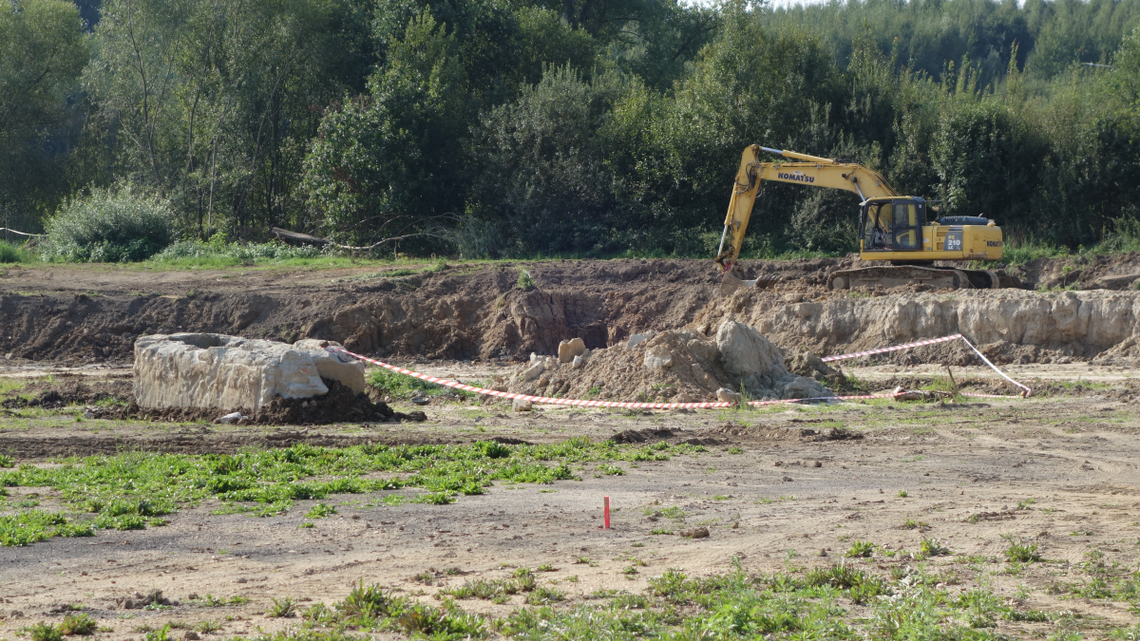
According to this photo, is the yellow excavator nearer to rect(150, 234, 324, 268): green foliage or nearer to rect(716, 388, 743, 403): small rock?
rect(716, 388, 743, 403): small rock

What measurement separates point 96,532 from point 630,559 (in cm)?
401

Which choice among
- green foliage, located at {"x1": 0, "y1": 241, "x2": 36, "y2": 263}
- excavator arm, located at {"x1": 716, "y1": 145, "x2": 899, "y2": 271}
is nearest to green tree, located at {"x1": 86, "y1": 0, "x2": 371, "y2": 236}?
green foliage, located at {"x1": 0, "y1": 241, "x2": 36, "y2": 263}

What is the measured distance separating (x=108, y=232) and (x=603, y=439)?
23407 mm

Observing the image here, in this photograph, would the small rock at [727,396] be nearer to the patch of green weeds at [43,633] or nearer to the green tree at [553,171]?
the patch of green weeds at [43,633]

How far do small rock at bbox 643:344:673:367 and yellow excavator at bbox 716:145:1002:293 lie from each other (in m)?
7.43

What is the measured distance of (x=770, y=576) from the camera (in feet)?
19.5

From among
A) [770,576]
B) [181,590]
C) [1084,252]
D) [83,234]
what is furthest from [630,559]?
[83,234]

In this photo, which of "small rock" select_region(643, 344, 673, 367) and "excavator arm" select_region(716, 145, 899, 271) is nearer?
"small rock" select_region(643, 344, 673, 367)

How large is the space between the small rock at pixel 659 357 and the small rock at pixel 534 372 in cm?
212

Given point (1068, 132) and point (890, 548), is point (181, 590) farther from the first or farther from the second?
point (1068, 132)

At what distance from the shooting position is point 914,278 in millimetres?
22094

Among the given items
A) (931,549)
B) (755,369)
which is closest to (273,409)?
(755,369)

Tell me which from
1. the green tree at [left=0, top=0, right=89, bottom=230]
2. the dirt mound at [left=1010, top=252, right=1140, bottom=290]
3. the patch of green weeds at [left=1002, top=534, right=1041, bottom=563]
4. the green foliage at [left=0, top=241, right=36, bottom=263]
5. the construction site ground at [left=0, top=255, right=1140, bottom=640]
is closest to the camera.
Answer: the construction site ground at [left=0, top=255, right=1140, bottom=640]

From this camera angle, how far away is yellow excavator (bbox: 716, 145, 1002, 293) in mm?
21578
